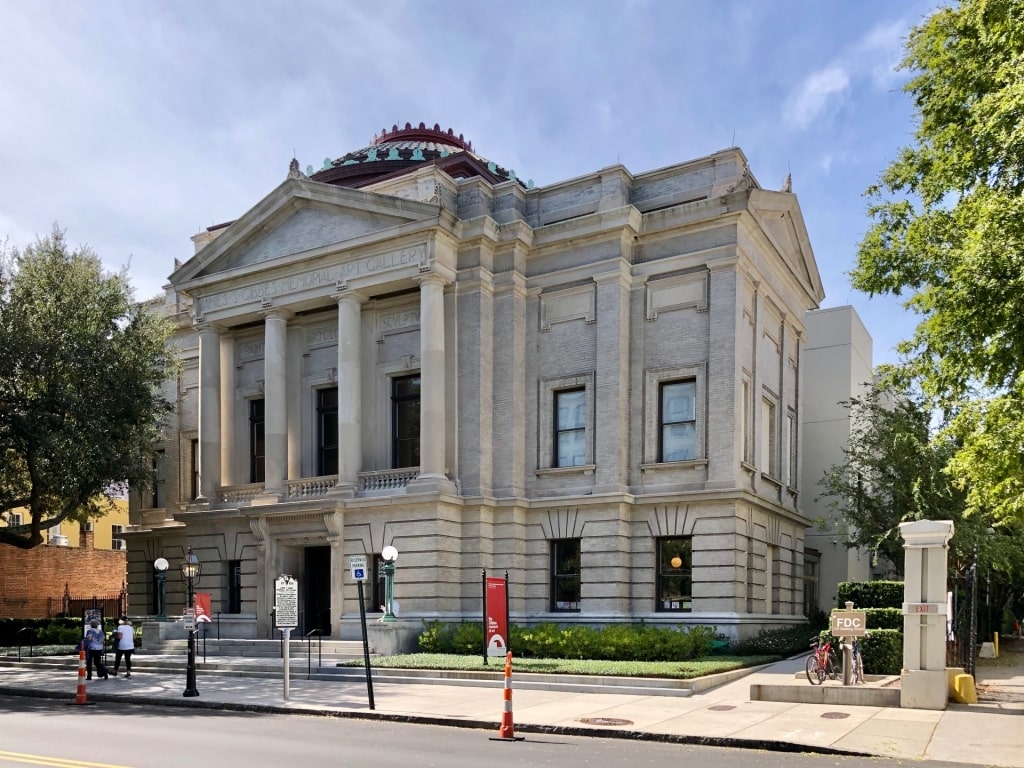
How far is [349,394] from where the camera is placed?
29.5m

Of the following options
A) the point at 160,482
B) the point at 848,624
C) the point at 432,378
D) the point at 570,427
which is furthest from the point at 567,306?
the point at 160,482

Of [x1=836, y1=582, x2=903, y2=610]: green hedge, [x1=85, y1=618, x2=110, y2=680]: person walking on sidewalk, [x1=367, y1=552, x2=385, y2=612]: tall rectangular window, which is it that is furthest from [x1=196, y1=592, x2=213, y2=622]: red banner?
[x1=836, y1=582, x2=903, y2=610]: green hedge

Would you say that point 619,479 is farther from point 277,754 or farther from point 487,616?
point 277,754

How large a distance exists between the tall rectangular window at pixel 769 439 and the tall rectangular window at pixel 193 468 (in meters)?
20.4

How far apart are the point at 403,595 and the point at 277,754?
1494 cm

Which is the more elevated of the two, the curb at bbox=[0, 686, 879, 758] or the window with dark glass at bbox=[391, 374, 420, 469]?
the window with dark glass at bbox=[391, 374, 420, 469]

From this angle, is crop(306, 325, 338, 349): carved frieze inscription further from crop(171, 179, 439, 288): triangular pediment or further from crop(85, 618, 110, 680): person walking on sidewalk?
crop(85, 618, 110, 680): person walking on sidewalk

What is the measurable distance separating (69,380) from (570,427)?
49.5 ft

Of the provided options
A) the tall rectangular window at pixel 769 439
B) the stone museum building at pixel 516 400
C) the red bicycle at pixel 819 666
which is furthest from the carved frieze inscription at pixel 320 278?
the red bicycle at pixel 819 666

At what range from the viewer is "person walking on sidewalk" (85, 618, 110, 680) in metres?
24.0

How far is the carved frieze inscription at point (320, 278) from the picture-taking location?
29.0 m

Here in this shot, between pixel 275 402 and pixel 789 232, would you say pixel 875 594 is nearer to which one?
pixel 789 232

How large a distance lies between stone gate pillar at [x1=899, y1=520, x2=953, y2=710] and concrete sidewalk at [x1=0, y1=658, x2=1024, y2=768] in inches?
14.9

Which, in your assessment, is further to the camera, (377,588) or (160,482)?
(160,482)
